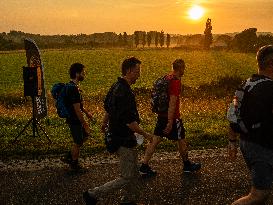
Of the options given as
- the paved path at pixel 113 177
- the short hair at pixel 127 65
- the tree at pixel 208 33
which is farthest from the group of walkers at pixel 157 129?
the tree at pixel 208 33

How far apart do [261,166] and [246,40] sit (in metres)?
118

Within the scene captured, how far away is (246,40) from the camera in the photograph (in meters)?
118

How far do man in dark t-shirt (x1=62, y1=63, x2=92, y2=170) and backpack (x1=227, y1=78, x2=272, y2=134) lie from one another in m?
3.47

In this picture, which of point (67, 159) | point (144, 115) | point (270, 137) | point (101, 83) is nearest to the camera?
point (270, 137)

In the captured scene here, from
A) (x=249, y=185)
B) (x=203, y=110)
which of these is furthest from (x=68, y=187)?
(x=203, y=110)

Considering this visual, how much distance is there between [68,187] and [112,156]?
232 cm

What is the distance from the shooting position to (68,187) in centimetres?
760

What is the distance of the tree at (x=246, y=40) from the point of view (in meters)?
116

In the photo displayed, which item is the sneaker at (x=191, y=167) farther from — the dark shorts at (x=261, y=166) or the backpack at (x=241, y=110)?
the dark shorts at (x=261, y=166)

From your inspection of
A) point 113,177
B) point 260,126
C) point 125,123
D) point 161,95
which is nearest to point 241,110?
point 260,126

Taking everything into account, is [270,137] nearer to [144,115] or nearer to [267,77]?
[267,77]

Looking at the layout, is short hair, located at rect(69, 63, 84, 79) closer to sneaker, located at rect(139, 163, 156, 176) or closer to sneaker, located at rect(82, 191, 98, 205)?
sneaker, located at rect(139, 163, 156, 176)

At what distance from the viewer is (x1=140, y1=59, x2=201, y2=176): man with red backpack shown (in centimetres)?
759

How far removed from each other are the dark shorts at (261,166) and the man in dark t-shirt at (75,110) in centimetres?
376
